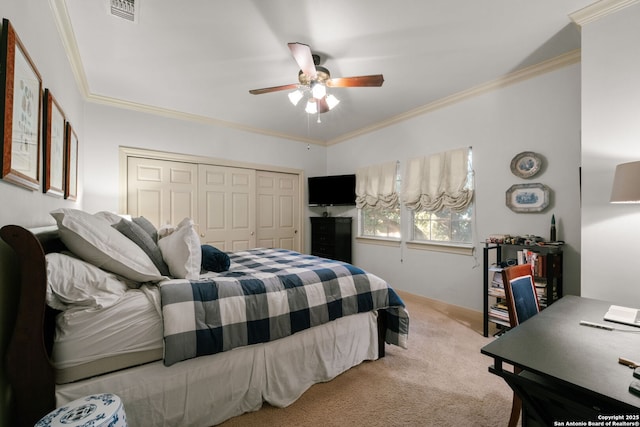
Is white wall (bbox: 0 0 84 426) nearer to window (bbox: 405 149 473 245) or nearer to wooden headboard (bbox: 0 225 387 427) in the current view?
wooden headboard (bbox: 0 225 387 427)

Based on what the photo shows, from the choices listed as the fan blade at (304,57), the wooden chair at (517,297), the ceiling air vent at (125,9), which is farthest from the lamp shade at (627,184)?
the ceiling air vent at (125,9)

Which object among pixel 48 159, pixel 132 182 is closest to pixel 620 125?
pixel 48 159

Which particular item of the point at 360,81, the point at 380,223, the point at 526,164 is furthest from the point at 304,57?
the point at 380,223

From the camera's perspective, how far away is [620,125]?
1832 millimetres

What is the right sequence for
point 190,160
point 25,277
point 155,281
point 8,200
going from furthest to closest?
point 190,160
point 155,281
point 8,200
point 25,277

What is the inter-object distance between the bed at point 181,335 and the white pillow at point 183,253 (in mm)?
13

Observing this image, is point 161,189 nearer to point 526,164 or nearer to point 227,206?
point 227,206

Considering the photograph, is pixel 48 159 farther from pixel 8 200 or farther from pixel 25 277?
pixel 25 277

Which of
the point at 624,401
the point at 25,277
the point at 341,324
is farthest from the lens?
the point at 341,324

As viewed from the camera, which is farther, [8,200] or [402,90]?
[402,90]

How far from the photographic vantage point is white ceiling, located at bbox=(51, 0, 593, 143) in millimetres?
1893

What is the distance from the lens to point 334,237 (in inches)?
181

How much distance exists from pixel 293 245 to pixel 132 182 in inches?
104

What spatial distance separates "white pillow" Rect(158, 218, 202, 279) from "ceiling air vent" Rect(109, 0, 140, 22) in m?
1.56
